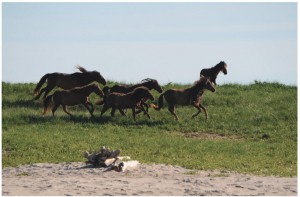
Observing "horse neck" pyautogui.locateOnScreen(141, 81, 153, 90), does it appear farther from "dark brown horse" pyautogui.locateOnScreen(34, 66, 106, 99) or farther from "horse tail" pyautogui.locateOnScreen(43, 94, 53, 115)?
"horse tail" pyautogui.locateOnScreen(43, 94, 53, 115)

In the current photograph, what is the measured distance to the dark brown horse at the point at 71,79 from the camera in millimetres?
26078

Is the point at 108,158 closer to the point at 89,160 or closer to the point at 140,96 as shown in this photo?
the point at 89,160

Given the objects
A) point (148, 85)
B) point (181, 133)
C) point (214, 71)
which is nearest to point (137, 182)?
point (181, 133)

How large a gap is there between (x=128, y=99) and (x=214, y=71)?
4488 mm

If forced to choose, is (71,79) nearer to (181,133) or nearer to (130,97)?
(130,97)

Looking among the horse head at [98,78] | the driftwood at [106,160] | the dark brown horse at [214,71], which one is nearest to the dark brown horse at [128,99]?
the horse head at [98,78]

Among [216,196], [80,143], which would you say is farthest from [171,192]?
[80,143]

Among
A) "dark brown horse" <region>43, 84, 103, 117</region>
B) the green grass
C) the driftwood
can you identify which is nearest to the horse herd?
"dark brown horse" <region>43, 84, 103, 117</region>

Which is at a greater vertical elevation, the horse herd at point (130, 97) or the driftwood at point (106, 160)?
the horse herd at point (130, 97)

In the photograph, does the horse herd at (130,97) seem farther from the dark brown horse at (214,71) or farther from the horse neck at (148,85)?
the dark brown horse at (214,71)

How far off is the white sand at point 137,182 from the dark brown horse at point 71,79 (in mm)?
10764

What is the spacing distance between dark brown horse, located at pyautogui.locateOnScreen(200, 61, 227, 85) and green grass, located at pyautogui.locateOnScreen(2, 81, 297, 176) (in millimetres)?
778

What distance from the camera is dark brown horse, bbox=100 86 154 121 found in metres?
23.4

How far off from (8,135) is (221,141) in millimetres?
6066
